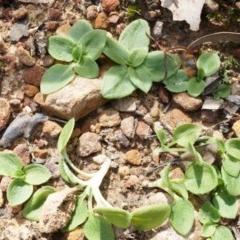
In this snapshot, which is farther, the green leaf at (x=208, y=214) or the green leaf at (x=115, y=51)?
the green leaf at (x=115, y=51)

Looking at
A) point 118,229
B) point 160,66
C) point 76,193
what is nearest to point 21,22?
point 160,66

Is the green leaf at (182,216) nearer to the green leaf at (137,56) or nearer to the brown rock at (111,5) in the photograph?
the green leaf at (137,56)

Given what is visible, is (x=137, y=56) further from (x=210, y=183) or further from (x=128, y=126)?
(x=210, y=183)

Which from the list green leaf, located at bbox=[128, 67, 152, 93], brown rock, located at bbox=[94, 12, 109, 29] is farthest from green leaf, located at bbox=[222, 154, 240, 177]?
brown rock, located at bbox=[94, 12, 109, 29]

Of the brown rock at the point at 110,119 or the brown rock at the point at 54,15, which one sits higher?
the brown rock at the point at 54,15

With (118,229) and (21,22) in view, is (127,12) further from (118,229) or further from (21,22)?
(118,229)

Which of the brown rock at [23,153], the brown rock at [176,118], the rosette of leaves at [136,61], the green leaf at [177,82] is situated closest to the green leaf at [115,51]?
the rosette of leaves at [136,61]

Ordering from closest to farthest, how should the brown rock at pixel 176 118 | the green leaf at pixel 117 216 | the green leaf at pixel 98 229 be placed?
the green leaf at pixel 117 216, the green leaf at pixel 98 229, the brown rock at pixel 176 118
